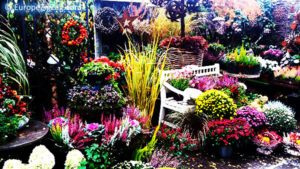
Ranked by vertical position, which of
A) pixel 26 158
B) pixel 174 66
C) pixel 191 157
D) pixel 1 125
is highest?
pixel 174 66

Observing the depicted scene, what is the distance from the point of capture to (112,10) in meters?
6.09

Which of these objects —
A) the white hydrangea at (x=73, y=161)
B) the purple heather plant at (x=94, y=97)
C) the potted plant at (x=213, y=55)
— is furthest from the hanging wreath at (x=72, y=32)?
the potted plant at (x=213, y=55)

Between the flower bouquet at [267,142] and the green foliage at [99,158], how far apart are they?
7.72 ft

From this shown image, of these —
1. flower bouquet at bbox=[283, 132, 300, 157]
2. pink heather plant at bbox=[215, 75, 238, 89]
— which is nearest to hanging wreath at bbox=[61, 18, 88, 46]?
pink heather plant at bbox=[215, 75, 238, 89]

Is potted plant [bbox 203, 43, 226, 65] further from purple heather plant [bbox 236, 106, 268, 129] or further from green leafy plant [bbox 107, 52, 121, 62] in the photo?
green leafy plant [bbox 107, 52, 121, 62]

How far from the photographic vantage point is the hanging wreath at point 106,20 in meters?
6.03

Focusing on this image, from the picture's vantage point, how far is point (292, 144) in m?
3.82

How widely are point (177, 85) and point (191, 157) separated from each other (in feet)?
4.27

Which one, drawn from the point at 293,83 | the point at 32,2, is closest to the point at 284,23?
the point at 293,83

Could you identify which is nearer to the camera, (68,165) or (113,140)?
(68,165)

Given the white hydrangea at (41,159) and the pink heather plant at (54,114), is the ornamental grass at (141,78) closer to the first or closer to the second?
the pink heather plant at (54,114)

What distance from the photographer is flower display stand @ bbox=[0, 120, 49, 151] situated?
2357 mm

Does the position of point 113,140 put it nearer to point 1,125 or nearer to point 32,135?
point 32,135

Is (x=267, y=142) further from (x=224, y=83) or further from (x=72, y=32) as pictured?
(x=72, y=32)
